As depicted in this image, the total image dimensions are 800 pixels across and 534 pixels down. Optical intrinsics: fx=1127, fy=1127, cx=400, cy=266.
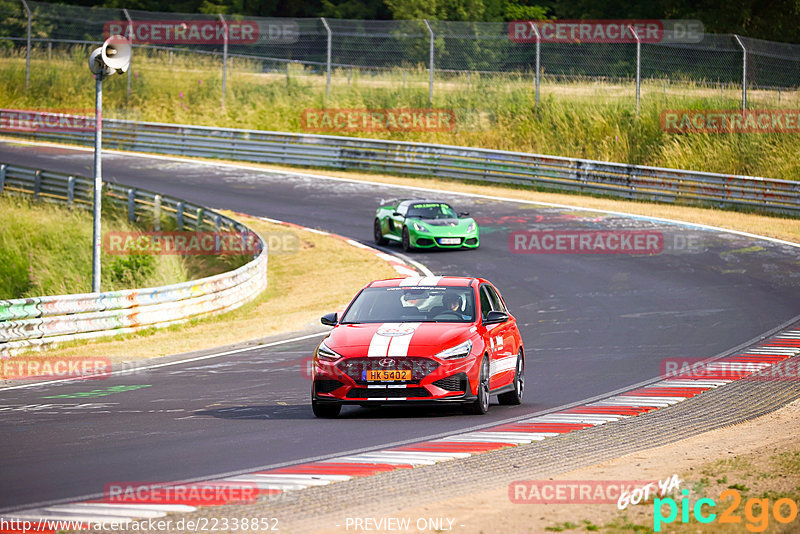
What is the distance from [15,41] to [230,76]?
351 inches

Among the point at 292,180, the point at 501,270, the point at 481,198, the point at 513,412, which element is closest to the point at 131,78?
the point at 292,180

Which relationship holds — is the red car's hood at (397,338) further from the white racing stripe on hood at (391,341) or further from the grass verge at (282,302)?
the grass verge at (282,302)

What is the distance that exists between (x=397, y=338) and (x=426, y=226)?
1541 cm

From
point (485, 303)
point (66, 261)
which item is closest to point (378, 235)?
point (66, 261)

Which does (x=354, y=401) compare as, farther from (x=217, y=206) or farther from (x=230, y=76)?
(x=230, y=76)

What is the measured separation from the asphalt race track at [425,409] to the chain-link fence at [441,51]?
6.82 m

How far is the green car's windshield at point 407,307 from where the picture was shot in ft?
38.8

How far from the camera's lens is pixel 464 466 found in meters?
8.70

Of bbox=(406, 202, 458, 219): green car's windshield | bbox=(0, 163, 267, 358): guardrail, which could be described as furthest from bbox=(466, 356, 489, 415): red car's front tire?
bbox=(406, 202, 458, 219): green car's windshield

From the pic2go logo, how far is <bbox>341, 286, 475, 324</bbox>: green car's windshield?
16.0 feet

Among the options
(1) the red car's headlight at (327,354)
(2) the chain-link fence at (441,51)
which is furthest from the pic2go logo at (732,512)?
(2) the chain-link fence at (441,51)

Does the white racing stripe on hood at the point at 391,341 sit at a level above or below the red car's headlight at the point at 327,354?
above

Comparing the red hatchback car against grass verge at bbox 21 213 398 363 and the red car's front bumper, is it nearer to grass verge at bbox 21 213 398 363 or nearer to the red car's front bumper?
the red car's front bumper

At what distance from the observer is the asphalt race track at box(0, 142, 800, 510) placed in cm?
916
